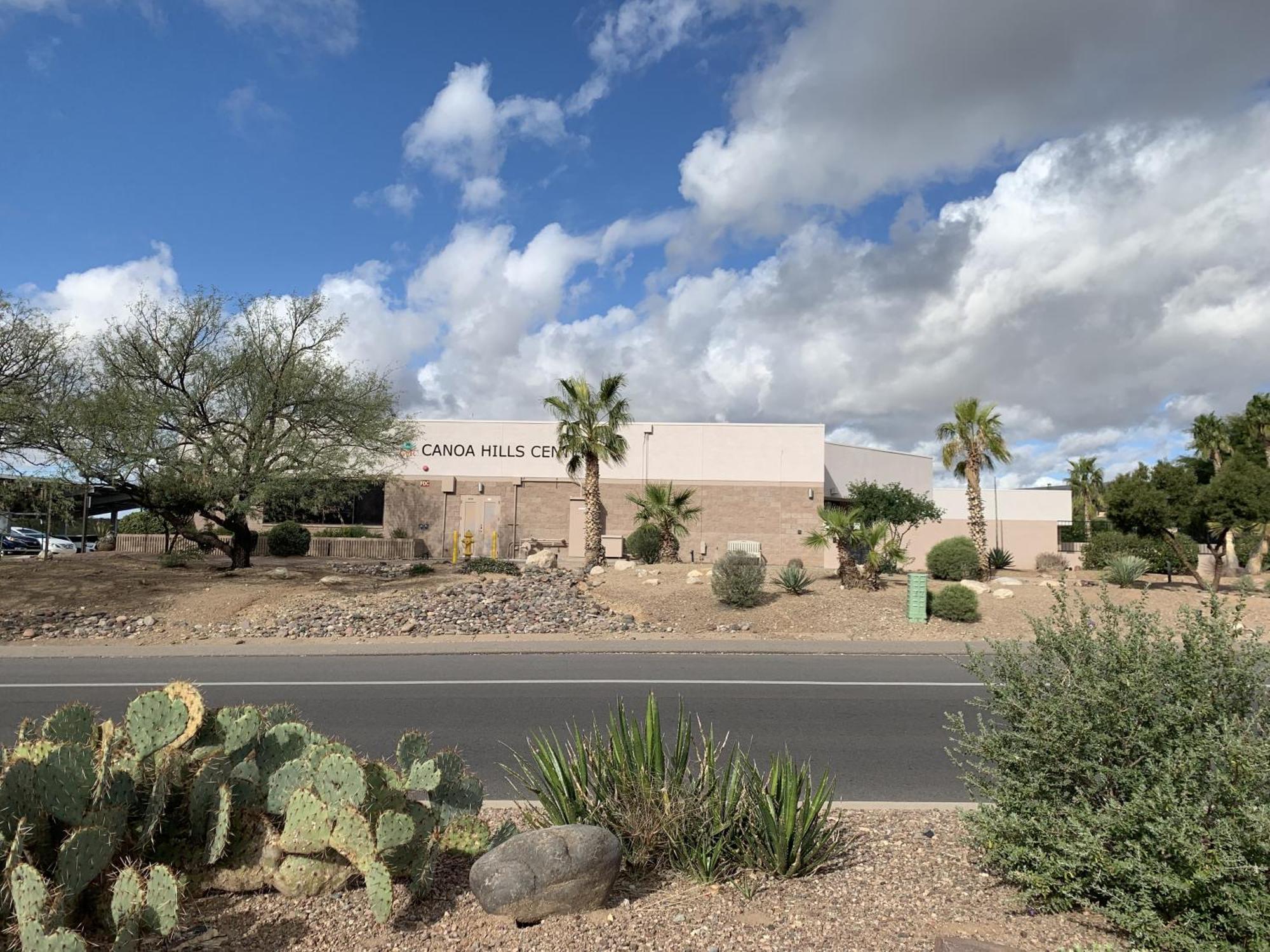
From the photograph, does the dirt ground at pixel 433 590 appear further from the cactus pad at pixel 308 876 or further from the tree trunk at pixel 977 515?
the cactus pad at pixel 308 876

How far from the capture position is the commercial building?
1534 inches

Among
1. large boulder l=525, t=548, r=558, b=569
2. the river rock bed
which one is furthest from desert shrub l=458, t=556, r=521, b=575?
the river rock bed

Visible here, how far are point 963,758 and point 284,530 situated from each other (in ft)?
103

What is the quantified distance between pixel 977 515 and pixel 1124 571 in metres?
5.28

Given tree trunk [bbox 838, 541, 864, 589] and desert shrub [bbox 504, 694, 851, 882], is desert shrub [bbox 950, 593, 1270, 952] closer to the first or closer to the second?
desert shrub [bbox 504, 694, 851, 882]

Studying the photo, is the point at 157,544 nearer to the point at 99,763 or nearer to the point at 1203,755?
the point at 99,763

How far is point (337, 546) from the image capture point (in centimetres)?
3691

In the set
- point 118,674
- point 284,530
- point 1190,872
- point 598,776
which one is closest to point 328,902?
point 598,776

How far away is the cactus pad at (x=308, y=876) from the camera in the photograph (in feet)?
13.2

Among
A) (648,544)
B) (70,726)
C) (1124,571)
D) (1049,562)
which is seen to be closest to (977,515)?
(1124,571)

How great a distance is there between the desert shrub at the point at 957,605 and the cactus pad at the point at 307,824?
1591 centimetres

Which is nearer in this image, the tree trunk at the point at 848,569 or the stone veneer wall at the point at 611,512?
the tree trunk at the point at 848,569

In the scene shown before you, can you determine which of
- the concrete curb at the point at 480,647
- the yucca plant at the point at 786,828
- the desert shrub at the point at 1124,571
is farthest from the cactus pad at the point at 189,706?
the desert shrub at the point at 1124,571

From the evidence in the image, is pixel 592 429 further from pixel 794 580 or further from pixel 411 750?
pixel 411 750
